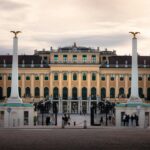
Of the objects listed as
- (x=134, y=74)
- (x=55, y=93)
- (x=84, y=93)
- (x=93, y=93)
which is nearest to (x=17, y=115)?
(x=134, y=74)

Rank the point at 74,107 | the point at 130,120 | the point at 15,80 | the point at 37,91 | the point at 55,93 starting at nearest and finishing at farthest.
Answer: the point at 130,120
the point at 15,80
the point at 74,107
the point at 55,93
the point at 37,91

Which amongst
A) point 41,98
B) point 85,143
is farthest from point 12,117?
point 41,98

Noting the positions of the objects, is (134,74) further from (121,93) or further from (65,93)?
(65,93)

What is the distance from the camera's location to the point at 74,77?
101938mm

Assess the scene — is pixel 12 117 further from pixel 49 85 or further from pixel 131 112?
pixel 49 85

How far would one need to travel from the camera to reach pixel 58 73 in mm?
101500

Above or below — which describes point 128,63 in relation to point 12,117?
above

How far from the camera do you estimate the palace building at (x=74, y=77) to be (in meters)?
101

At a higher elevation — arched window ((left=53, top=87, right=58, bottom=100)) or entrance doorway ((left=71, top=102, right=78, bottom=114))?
arched window ((left=53, top=87, right=58, bottom=100))

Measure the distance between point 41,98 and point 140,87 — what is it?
14.8 metres

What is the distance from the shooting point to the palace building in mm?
101438

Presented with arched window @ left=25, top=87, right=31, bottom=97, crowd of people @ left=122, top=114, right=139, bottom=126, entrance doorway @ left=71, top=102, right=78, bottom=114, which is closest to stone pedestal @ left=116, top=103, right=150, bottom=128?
crowd of people @ left=122, top=114, right=139, bottom=126

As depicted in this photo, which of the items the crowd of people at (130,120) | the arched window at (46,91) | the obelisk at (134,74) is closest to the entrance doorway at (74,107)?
the arched window at (46,91)

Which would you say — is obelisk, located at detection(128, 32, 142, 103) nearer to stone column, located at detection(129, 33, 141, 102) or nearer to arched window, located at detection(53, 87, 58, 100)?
stone column, located at detection(129, 33, 141, 102)
